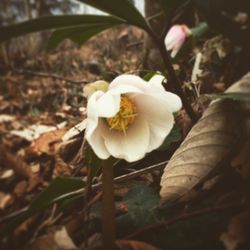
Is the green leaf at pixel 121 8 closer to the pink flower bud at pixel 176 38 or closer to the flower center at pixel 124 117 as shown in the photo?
the flower center at pixel 124 117

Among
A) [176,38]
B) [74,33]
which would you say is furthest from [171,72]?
[176,38]

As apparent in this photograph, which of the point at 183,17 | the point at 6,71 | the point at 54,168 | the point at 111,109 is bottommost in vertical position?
the point at 6,71

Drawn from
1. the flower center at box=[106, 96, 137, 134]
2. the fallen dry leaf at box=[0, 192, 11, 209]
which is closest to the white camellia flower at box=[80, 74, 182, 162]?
the flower center at box=[106, 96, 137, 134]

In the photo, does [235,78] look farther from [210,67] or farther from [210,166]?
[210,166]

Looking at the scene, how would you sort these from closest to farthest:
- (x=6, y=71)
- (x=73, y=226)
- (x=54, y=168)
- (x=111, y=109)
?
(x=111, y=109)
(x=73, y=226)
(x=54, y=168)
(x=6, y=71)

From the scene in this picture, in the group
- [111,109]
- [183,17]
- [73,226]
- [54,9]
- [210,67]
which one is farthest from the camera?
[54,9]

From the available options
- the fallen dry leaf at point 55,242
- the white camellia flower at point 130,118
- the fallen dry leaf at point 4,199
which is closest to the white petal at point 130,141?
the white camellia flower at point 130,118

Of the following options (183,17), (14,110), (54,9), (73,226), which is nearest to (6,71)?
(14,110)
